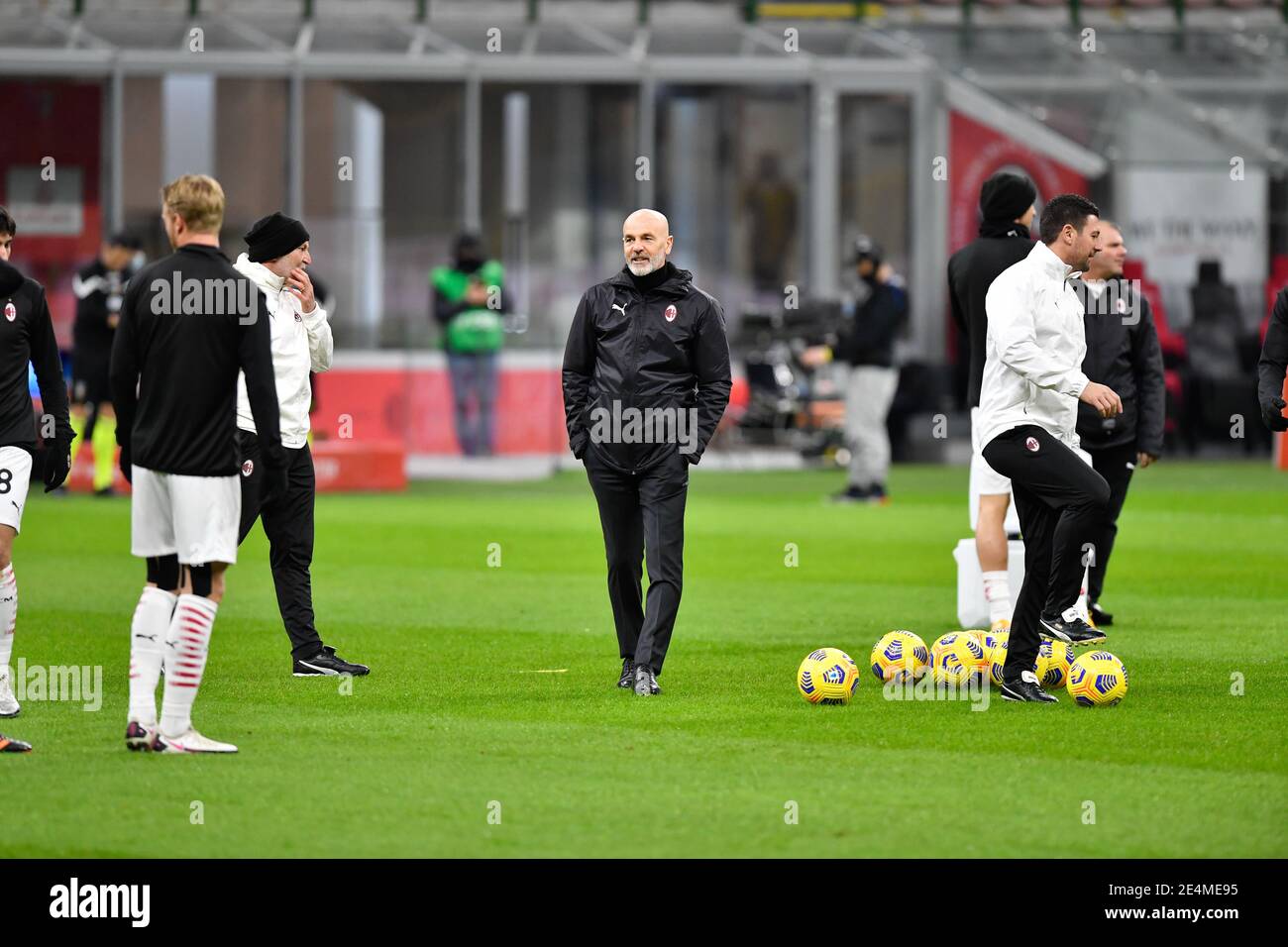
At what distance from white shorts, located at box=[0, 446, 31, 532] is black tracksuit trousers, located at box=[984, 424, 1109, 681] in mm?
4083

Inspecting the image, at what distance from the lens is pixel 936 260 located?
30.3 metres

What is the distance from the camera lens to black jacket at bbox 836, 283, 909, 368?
66.8ft

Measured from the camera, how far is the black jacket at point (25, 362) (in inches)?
340

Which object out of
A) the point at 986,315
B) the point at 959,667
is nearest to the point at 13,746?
the point at 959,667

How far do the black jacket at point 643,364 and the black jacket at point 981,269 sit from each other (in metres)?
1.57

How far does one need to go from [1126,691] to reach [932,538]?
7819mm

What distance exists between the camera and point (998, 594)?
10.8m

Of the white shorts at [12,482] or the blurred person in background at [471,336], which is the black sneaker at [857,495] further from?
the white shorts at [12,482]

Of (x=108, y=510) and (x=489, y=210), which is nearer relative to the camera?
(x=108, y=510)

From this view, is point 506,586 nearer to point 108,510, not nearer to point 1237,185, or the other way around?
point 108,510

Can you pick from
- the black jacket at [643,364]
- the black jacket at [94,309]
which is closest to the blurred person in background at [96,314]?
the black jacket at [94,309]

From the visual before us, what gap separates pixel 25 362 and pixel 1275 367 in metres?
5.86

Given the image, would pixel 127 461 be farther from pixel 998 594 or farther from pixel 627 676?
pixel 998 594
